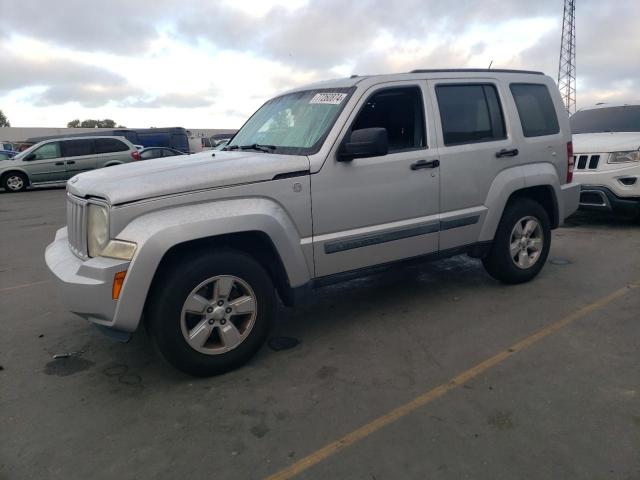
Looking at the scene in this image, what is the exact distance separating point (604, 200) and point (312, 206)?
17.6 ft

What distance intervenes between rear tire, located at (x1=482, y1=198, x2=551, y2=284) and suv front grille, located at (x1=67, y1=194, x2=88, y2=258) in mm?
3473

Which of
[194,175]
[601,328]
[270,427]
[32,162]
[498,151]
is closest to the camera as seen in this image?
[270,427]

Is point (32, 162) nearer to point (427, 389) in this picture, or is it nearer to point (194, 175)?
point (194, 175)

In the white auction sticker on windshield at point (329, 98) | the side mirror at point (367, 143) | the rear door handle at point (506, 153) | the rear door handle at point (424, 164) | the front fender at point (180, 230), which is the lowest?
the front fender at point (180, 230)

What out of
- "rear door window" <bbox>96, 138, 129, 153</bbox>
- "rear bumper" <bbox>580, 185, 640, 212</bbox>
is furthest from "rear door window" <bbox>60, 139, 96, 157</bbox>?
"rear bumper" <bbox>580, 185, 640, 212</bbox>

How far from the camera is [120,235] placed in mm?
3105

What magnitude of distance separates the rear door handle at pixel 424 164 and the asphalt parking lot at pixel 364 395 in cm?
124

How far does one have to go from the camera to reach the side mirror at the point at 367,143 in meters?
3.59

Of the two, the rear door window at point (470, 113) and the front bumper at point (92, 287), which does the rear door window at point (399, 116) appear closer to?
the rear door window at point (470, 113)

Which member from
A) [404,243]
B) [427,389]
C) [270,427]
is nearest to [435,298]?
[404,243]

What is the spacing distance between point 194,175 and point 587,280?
398 cm

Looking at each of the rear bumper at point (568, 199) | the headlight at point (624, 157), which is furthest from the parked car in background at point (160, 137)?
the rear bumper at point (568, 199)

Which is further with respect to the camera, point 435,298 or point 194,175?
point 435,298

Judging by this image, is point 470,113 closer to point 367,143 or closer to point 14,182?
point 367,143
